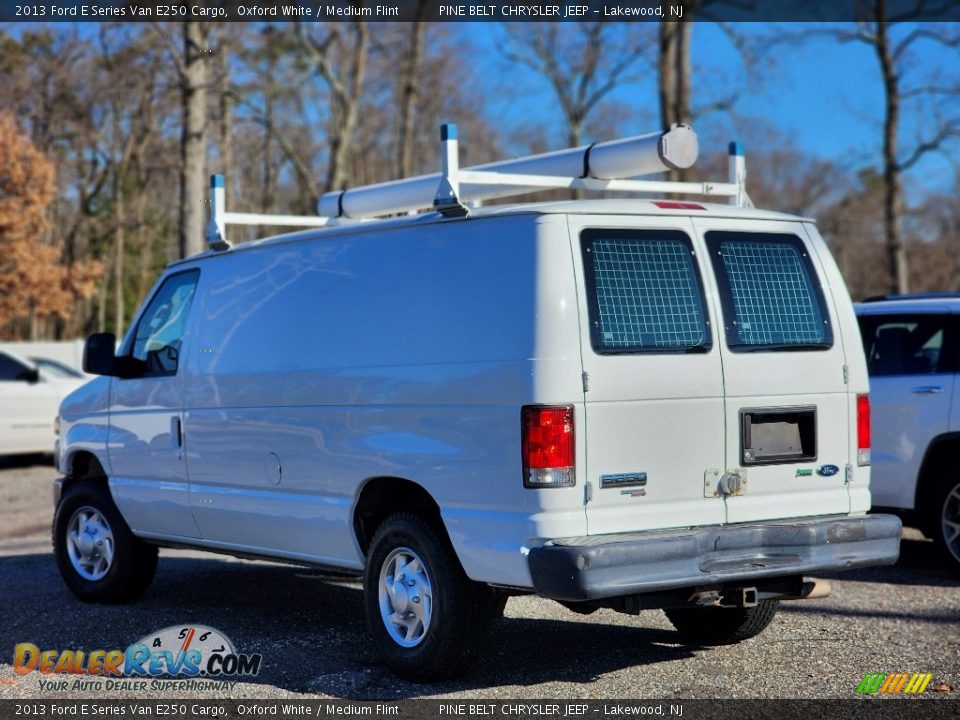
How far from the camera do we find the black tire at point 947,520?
886cm

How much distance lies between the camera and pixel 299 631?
7.32 meters

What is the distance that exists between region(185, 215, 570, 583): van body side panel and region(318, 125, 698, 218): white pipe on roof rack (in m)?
0.67

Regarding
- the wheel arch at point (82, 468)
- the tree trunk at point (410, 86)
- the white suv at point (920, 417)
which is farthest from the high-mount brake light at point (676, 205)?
the tree trunk at point (410, 86)

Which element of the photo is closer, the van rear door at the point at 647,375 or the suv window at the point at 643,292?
the van rear door at the point at 647,375

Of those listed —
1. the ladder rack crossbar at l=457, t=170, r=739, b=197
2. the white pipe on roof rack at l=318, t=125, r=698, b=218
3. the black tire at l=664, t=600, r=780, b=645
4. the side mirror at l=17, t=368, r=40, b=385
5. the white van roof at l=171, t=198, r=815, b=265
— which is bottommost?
the black tire at l=664, t=600, r=780, b=645

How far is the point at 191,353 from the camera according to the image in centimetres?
759

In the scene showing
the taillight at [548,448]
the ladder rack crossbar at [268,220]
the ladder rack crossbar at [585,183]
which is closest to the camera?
the taillight at [548,448]

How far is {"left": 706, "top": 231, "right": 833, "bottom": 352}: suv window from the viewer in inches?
237

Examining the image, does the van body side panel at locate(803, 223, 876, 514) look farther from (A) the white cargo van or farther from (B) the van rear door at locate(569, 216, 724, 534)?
(B) the van rear door at locate(569, 216, 724, 534)

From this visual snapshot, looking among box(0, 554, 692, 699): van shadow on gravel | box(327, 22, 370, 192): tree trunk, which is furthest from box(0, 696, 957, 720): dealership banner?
box(327, 22, 370, 192): tree trunk

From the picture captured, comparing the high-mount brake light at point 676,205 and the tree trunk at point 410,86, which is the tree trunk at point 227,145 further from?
the high-mount brake light at point 676,205

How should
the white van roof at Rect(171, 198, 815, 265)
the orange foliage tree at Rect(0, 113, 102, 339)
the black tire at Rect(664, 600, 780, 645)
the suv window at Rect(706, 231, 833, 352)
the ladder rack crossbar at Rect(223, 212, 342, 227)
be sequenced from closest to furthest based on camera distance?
the white van roof at Rect(171, 198, 815, 265)
the suv window at Rect(706, 231, 833, 352)
the black tire at Rect(664, 600, 780, 645)
the ladder rack crossbar at Rect(223, 212, 342, 227)
the orange foliage tree at Rect(0, 113, 102, 339)

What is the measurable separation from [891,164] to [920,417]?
58.1ft

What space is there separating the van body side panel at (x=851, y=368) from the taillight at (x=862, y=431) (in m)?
0.03
